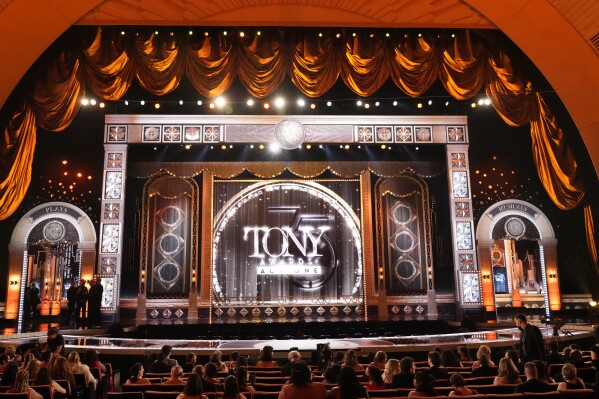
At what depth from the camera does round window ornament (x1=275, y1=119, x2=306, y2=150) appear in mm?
15141

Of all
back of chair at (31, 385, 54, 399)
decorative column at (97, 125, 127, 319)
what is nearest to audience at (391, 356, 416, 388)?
back of chair at (31, 385, 54, 399)

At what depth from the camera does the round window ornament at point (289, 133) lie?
15.1 m

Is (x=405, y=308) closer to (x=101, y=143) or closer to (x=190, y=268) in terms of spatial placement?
(x=190, y=268)

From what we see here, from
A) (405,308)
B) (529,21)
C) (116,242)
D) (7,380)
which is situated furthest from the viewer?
(405,308)

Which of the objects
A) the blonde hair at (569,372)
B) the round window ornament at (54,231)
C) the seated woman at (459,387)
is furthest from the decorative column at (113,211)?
the blonde hair at (569,372)

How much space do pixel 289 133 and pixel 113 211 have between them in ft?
17.8

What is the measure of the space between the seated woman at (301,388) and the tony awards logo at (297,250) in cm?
1239

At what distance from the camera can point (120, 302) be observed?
49.4 ft

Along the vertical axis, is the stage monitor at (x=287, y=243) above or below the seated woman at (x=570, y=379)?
above

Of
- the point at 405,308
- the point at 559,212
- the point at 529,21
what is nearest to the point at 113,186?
the point at 405,308

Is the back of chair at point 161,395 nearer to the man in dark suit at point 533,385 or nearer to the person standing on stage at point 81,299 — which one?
the man in dark suit at point 533,385

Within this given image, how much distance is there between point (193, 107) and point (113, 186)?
3.21 meters

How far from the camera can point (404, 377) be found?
499 centimetres

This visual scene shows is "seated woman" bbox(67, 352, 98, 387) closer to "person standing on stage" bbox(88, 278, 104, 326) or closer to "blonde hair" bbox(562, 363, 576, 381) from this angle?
"blonde hair" bbox(562, 363, 576, 381)
